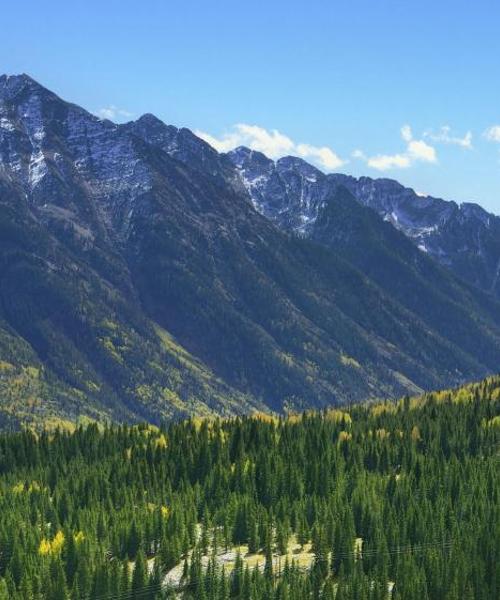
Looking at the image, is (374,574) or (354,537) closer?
(374,574)

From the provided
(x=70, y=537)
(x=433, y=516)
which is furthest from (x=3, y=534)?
(x=433, y=516)

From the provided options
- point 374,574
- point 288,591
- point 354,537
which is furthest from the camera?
point 354,537

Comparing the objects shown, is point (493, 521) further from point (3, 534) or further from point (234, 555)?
point (3, 534)

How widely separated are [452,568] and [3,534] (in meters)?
85.0

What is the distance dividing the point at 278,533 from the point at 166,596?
107 ft

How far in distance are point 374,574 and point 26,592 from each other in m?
55.9

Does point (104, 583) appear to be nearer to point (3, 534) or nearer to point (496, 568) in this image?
point (3, 534)

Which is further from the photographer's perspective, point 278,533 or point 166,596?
point 278,533

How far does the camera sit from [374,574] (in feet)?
545

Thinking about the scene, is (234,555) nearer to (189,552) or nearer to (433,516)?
(189,552)

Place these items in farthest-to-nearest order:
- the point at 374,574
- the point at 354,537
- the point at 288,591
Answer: the point at 354,537 < the point at 374,574 < the point at 288,591

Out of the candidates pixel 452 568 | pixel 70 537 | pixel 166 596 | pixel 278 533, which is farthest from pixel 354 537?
pixel 70 537

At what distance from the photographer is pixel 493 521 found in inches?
7574

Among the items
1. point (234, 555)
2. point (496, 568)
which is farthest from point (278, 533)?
point (496, 568)
